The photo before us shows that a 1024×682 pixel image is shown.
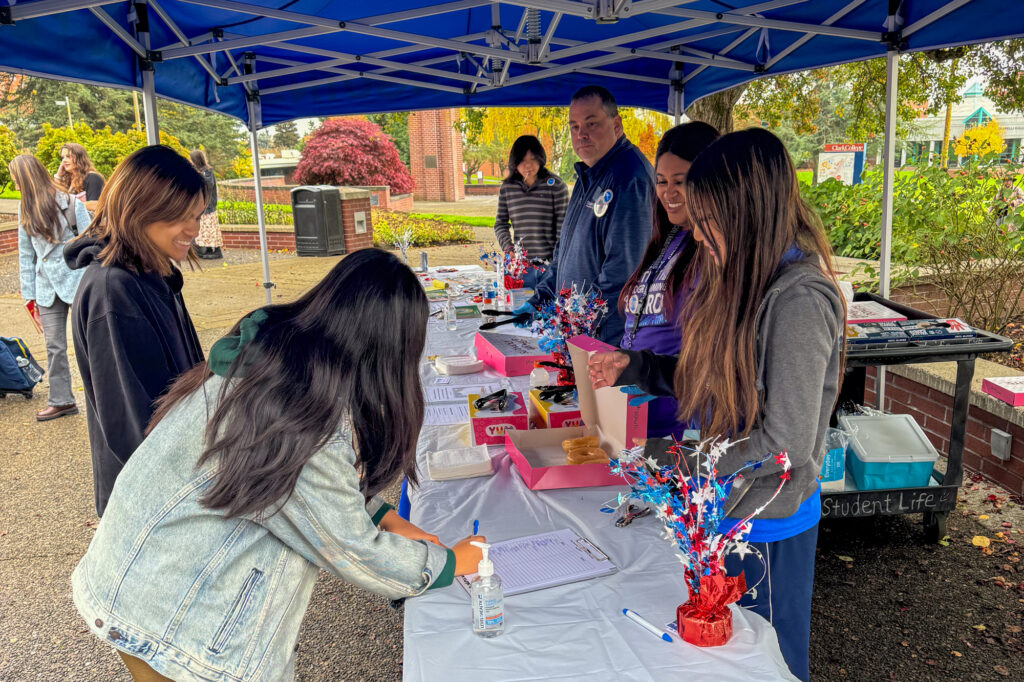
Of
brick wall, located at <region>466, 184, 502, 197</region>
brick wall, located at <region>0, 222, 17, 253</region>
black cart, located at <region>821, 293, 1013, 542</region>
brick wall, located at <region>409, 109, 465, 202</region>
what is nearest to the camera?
black cart, located at <region>821, 293, 1013, 542</region>

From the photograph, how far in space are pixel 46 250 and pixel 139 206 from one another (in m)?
3.72

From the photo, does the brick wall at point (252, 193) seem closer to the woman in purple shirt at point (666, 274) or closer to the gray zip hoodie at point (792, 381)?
the woman in purple shirt at point (666, 274)

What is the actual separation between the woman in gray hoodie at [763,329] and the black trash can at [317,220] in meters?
11.4

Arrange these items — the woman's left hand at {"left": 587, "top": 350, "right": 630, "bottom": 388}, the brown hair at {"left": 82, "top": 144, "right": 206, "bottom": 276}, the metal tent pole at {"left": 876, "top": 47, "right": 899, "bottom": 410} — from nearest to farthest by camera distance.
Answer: the woman's left hand at {"left": 587, "top": 350, "right": 630, "bottom": 388} → the brown hair at {"left": 82, "top": 144, "right": 206, "bottom": 276} → the metal tent pole at {"left": 876, "top": 47, "right": 899, "bottom": 410}

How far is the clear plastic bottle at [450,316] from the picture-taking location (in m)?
4.16

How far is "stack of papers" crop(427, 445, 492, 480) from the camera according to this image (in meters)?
2.13

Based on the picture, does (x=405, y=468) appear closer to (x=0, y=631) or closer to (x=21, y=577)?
(x=0, y=631)

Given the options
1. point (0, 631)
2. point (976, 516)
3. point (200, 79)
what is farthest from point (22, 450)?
point (976, 516)

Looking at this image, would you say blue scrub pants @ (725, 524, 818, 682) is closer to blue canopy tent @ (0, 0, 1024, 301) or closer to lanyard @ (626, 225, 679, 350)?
lanyard @ (626, 225, 679, 350)

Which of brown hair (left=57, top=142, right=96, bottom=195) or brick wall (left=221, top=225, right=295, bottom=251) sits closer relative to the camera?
brown hair (left=57, top=142, right=96, bottom=195)

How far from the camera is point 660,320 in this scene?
216cm

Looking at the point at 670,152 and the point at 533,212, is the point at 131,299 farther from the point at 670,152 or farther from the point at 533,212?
the point at 533,212

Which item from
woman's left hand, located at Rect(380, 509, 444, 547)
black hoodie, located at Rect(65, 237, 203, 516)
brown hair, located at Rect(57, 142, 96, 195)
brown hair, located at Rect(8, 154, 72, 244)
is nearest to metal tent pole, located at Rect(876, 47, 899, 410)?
woman's left hand, located at Rect(380, 509, 444, 547)

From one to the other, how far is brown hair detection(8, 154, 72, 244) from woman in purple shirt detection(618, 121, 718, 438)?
4.46 meters
